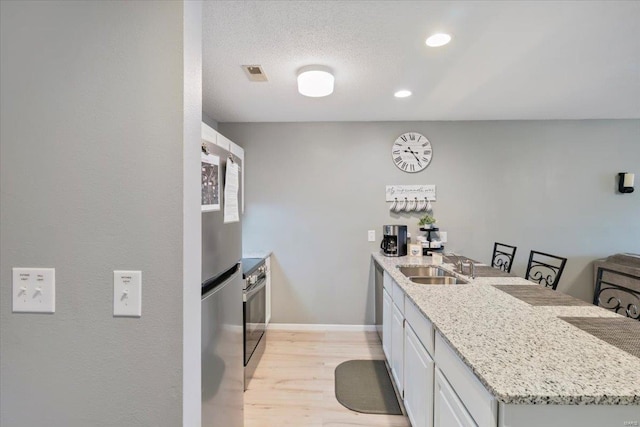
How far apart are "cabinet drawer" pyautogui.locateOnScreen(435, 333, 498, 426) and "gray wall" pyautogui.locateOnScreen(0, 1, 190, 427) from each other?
994 millimetres

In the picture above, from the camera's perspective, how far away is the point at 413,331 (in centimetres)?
175

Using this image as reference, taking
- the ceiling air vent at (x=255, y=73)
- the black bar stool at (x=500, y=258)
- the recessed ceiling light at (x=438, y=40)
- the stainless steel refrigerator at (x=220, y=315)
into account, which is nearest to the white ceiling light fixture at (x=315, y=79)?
the ceiling air vent at (x=255, y=73)

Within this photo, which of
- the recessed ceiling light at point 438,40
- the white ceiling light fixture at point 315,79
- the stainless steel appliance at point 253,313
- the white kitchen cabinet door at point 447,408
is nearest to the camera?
the white kitchen cabinet door at point 447,408

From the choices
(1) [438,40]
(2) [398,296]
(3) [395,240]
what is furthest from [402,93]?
(2) [398,296]

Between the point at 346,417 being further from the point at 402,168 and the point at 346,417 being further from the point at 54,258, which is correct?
the point at 402,168

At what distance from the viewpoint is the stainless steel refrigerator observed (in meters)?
1.21

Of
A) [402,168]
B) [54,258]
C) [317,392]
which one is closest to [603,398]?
[54,258]

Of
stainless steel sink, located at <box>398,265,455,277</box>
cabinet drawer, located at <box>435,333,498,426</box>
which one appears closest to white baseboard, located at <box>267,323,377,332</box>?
stainless steel sink, located at <box>398,265,455,277</box>

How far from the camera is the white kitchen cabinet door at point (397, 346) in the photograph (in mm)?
2014

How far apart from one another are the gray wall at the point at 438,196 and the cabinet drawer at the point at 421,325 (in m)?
1.63

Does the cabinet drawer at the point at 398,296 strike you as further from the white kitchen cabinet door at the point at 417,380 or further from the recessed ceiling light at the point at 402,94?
the recessed ceiling light at the point at 402,94

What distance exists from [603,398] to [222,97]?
302 centimetres

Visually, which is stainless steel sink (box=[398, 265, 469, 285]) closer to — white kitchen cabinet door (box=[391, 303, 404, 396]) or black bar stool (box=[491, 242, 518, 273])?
white kitchen cabinet door (box=[391, 303, 404, 396])

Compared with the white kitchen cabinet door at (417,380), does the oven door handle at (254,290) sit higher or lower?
higher
